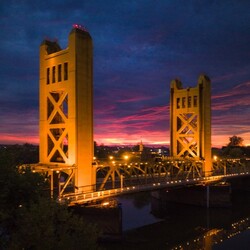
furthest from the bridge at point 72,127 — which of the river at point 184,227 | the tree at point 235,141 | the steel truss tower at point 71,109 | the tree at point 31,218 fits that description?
the tree at point 235,141

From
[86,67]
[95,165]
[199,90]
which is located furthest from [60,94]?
[199,90]

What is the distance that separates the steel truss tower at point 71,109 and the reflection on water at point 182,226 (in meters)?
7.29

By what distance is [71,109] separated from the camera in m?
27.9

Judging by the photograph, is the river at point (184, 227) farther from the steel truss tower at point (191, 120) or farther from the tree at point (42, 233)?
the tree at point (42, 233)

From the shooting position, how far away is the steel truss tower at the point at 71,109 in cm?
2741

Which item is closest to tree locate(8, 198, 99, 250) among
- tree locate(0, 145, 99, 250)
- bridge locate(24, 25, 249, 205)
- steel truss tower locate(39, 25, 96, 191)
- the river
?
tree locate(0, 145, 99, 250)

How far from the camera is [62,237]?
12.6m

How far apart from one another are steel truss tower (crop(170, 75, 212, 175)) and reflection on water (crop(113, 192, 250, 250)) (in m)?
6.88

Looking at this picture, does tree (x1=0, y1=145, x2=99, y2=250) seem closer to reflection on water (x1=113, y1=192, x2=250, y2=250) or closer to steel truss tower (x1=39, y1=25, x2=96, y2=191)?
steel truss tower (x1=39, y1=25, x2=96, y2=191)

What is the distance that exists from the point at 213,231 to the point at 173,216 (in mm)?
7128

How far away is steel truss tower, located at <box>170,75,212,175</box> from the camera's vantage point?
48438mm

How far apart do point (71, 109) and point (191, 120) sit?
26.4 meters

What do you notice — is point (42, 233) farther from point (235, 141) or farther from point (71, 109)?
point (235, 141)

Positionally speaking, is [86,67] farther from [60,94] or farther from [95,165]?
[95,165]
